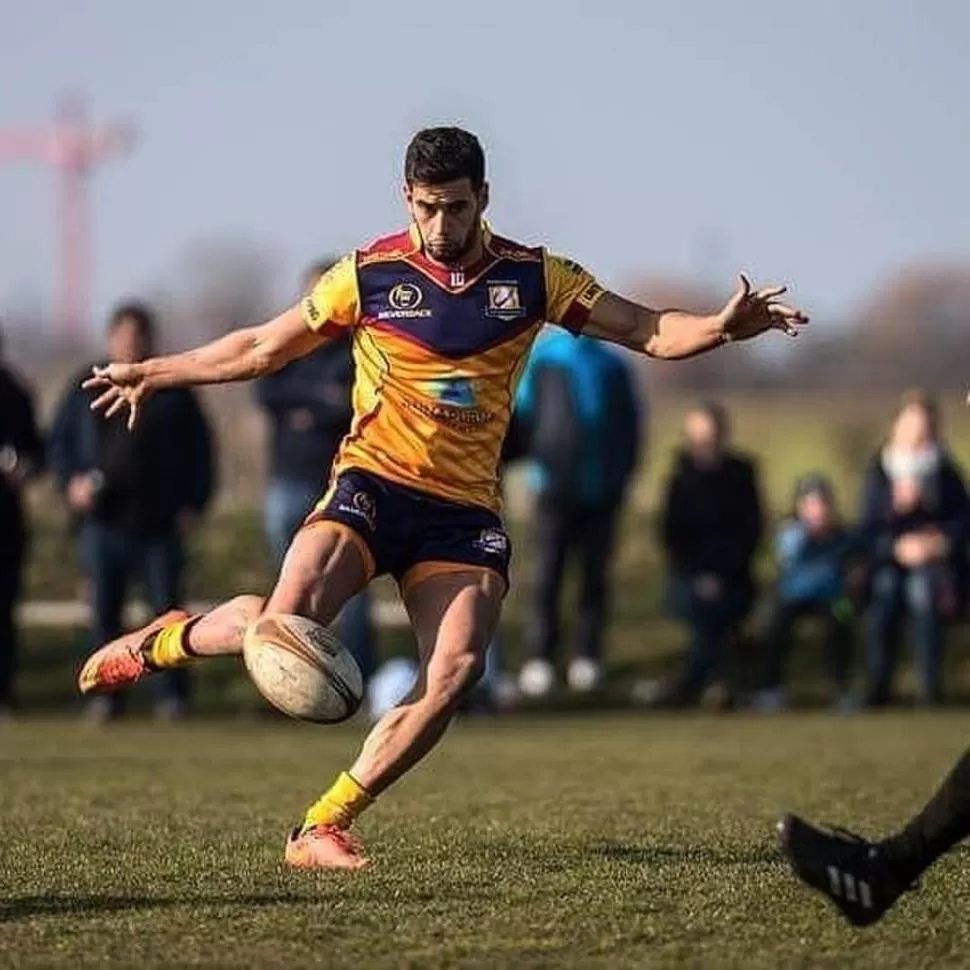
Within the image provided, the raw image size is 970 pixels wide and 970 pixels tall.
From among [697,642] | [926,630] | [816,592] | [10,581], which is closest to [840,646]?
[816,592]

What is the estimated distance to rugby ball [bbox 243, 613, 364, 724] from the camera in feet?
26.4

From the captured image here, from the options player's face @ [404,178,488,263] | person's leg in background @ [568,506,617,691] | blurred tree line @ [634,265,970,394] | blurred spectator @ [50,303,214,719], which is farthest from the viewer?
blurred tree line @ [634,265,970,394]

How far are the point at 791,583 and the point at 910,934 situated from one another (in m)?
12.9

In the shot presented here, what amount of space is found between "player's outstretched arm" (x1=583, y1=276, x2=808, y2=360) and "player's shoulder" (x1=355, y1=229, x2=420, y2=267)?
0.64 meters

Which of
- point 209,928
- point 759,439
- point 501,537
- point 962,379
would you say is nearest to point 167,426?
point 501,537

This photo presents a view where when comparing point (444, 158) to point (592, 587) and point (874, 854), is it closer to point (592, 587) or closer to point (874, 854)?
point (874, 854)

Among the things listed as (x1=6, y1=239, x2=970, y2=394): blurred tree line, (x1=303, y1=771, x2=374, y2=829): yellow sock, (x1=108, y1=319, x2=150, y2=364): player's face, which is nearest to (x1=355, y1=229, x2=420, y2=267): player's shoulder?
(x1=303, y1=771, x2=374, y2=829): yellow sock

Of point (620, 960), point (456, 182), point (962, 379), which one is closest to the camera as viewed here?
point (620, 960)

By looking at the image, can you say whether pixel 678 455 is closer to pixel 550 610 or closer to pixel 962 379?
pixel 550 610

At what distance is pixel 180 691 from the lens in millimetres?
18094

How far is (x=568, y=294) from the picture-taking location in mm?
8836

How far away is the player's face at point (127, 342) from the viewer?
1617cm

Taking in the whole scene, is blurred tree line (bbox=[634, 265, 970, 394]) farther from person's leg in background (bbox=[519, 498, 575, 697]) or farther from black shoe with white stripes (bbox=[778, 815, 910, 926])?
black shoe with white stripes (bbox=[778, 815, 910, 926])

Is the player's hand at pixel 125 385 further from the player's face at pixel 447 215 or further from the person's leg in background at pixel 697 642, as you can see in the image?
the person's leg in background at pixel 697 642
